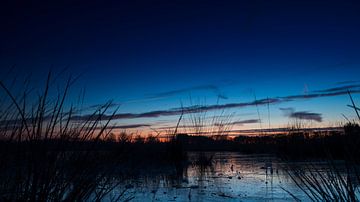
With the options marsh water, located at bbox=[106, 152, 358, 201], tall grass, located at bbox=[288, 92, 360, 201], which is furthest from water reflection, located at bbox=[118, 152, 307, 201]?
tall grass, located at bbox=[288, 92, 360, 201]

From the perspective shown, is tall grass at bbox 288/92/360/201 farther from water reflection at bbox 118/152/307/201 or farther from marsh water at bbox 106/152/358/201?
water reflection at bbox 118/152/307/201

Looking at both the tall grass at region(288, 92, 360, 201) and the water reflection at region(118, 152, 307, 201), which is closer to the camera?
the tall grass at region(288, 92, 360, 201)

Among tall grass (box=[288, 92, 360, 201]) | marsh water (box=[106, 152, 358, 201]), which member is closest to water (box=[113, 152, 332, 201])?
marsh water (box=[106, 152, 358, 201])

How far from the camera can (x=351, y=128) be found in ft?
10.2

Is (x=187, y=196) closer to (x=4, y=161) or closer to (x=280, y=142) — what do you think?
(x=4, y=161)

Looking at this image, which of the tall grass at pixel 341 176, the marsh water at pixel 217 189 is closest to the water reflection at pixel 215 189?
the marsh water at pixel 217 189

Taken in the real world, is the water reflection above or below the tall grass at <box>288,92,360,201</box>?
below

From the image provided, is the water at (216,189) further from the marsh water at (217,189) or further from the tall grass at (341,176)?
the tall grass at (341,176)

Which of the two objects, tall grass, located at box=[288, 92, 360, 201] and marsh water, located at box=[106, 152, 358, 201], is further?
marsh water, located at box=[106, 152, 358, 201]

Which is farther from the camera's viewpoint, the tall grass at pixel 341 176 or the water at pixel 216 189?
the water at pixel 216 189

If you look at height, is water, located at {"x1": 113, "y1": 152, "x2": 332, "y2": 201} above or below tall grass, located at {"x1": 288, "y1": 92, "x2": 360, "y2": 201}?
below

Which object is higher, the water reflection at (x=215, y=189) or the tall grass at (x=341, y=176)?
the tall grass at (x=341, y=176)

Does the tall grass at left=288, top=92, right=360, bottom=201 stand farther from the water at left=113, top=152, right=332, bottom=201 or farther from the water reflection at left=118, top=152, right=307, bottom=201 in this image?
the water reflection at left=118, top=152, right=307, bottom=201

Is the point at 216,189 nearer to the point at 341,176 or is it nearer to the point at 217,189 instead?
the point at 217,189
